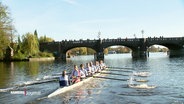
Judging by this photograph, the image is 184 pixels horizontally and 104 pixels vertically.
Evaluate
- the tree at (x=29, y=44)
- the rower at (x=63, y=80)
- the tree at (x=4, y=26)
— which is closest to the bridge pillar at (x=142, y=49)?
the tree at (x=29, y=44)

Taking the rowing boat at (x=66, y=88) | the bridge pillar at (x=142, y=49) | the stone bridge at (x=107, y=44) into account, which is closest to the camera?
the rowing boat at (x=66, y=88)

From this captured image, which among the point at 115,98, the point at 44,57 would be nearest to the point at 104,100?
the point at 115,98

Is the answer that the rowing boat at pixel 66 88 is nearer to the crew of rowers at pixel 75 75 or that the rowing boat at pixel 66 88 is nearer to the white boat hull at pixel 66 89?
the white boat hull at pixel 66 89

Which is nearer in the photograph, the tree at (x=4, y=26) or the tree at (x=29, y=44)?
the tree at (x=4, y=26)

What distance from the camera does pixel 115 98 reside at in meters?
20.6

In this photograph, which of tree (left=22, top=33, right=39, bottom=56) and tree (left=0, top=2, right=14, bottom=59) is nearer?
tree (left=0, top=2, right=14, bottom=59)

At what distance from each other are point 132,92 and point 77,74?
5233 mm

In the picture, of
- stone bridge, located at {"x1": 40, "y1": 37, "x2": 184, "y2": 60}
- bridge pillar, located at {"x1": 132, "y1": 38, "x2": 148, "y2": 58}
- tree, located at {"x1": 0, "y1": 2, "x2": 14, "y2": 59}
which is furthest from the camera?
bridge pillar, located at {"x1": 132, "y1": 38, "x2": 148, "y2": 58}

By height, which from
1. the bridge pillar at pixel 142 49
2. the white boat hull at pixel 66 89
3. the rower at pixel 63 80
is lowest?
the white boat hull at pixel 66 89

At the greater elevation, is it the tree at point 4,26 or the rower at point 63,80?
the tree at point 4,26

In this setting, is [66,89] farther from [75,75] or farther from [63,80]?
[75,75]

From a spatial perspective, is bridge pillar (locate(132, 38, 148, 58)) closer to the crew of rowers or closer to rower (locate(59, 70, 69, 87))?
the crew of rowers

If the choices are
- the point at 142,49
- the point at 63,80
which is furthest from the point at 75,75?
the point at 142,49

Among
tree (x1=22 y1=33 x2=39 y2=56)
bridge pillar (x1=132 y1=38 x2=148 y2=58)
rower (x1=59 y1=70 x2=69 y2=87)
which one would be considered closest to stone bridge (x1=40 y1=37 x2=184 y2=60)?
bridge pillar (x1=132 y1=38 x2=148 y2=58)
